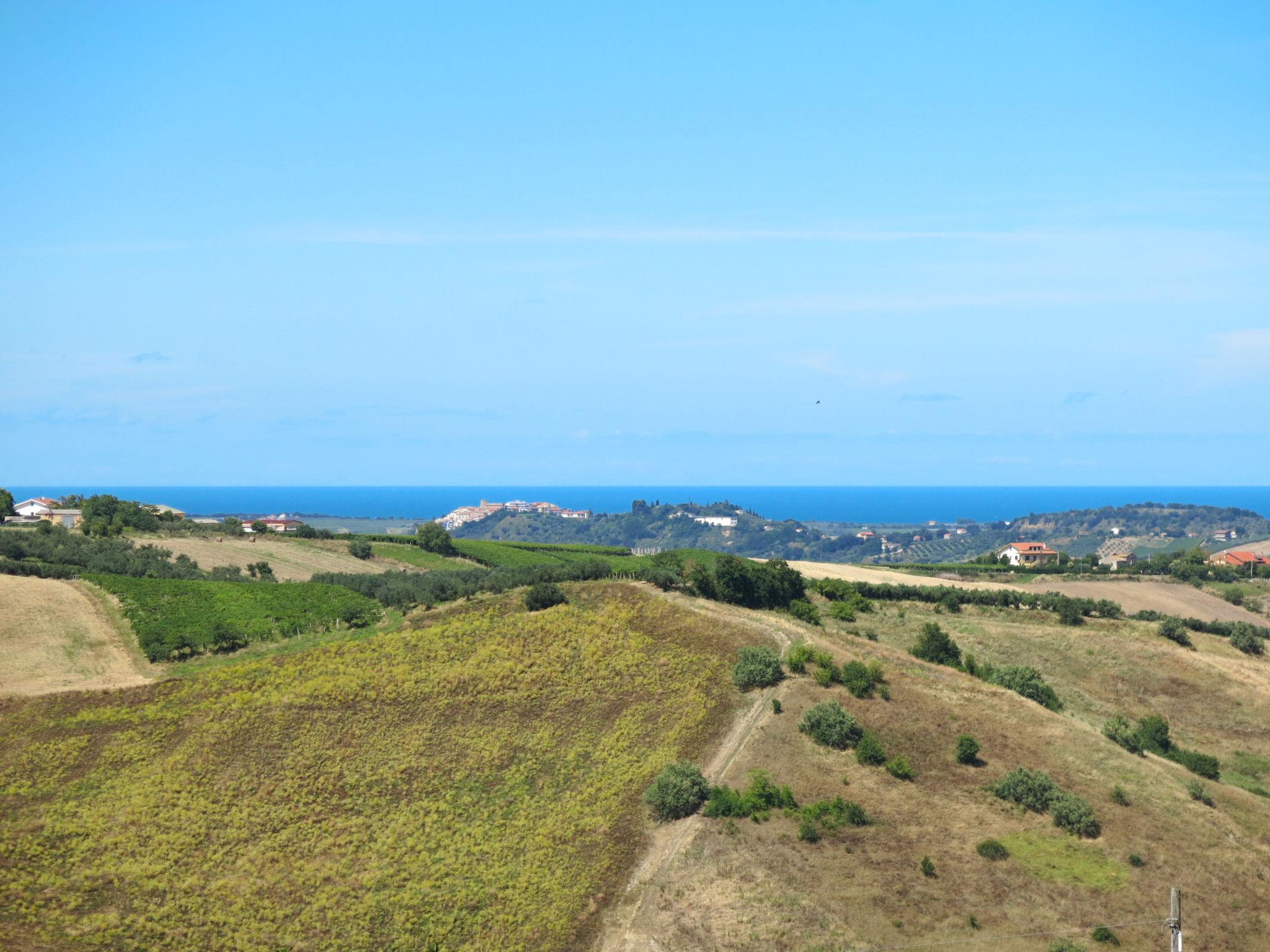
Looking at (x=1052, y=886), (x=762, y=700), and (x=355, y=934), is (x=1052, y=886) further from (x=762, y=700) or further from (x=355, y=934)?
(x=355, y=934)

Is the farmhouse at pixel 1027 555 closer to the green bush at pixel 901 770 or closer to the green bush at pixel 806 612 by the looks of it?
the green bush at pixel 806 612

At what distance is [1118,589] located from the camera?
12025 centimetres

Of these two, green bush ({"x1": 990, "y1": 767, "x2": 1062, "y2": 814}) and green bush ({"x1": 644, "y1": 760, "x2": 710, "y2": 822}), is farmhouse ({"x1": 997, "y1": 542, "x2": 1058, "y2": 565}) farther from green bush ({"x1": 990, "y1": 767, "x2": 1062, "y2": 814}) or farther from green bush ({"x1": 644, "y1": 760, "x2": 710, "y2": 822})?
green bush ({"x1": 644, "y1": 760, "x2": 710, "y2": 822})

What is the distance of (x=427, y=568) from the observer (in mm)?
116875

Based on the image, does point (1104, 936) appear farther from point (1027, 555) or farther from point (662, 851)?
point (1027, 555)

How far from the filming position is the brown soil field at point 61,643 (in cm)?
6150

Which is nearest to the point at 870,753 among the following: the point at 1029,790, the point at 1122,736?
the point at 1029,790

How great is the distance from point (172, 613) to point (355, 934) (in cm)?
4029

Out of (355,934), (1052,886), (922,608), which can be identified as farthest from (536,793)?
(922,608)

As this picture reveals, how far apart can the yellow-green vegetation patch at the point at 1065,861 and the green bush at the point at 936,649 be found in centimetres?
2715

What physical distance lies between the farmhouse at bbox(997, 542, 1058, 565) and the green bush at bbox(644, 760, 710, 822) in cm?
13956

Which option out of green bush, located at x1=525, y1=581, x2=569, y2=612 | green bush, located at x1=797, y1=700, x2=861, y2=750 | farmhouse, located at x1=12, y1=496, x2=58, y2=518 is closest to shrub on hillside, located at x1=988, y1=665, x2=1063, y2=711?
green bush, located at x1=797, y1=700, x2=861, y2=750

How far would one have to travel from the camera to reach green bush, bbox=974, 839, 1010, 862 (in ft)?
150

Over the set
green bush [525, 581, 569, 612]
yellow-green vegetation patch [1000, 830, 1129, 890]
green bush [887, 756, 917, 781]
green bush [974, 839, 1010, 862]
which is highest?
green bush [525, 581, 569, 612]
